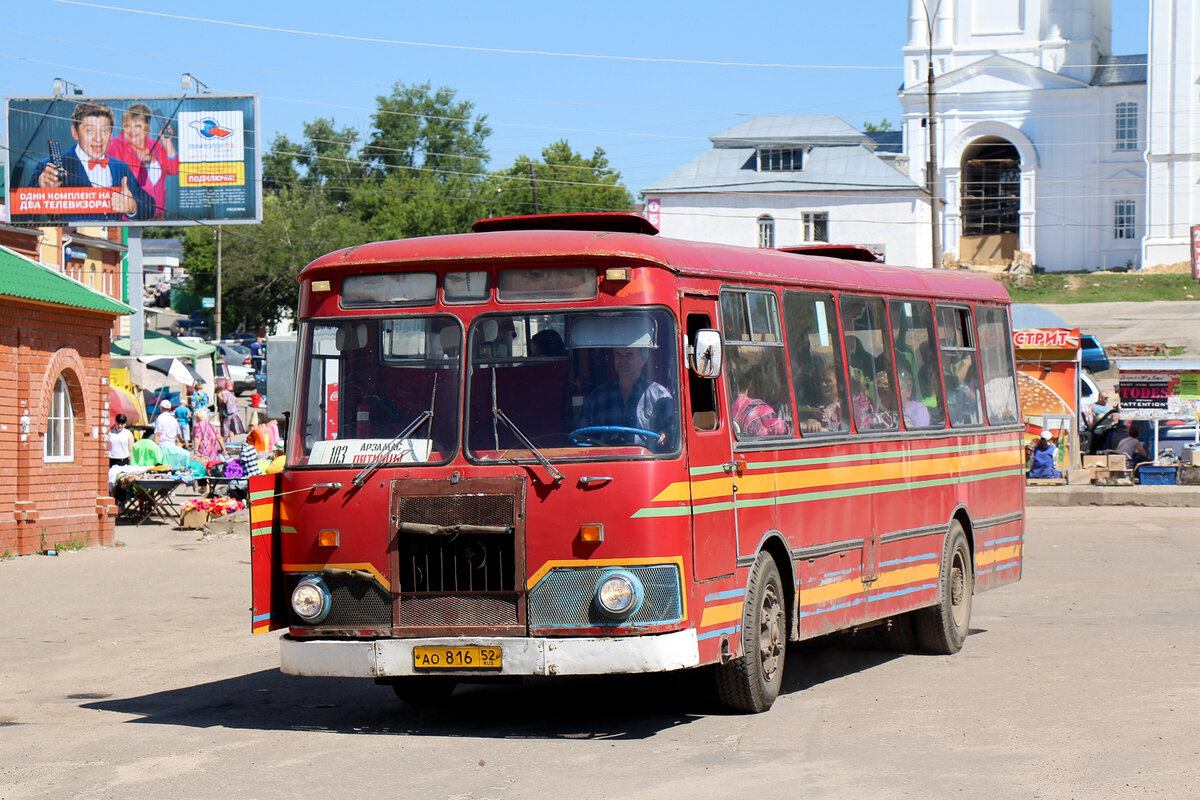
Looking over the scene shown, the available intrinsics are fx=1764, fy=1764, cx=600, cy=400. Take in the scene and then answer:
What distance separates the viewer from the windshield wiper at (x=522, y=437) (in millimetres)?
9367

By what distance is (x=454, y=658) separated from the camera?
31.0 feet

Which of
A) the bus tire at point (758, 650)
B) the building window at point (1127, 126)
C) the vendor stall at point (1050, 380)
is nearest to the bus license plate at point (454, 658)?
the bus tire at point (758, 650)

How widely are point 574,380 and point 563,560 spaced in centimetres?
98

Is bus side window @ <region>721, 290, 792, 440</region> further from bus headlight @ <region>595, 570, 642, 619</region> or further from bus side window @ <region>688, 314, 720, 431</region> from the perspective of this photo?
bus headlight @ <region>595, 570, 642, 619</region>

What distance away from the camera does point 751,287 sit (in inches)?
424

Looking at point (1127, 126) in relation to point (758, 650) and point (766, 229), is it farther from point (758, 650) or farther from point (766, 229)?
point (758, 650)

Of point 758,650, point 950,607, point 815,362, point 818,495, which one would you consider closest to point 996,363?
point 950,607

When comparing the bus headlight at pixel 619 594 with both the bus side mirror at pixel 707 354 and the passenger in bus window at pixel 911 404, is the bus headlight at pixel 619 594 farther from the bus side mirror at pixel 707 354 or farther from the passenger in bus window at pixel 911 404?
the passenger in bus window at pixel 911 404

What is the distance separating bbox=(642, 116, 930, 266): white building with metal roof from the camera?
80.6 meters

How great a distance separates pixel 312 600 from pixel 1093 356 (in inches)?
1969

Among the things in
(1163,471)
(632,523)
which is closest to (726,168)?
(1163,471)

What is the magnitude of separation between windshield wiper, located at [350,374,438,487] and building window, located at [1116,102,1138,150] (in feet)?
285

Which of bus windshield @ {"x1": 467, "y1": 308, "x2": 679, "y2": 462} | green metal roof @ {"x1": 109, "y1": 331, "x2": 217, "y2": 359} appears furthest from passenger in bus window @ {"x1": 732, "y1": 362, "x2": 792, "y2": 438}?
green metal roof @ {"x1": 109, "y1": 331, "x2": 217, "y2": 359}

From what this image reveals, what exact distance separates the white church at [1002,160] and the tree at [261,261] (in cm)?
2517
